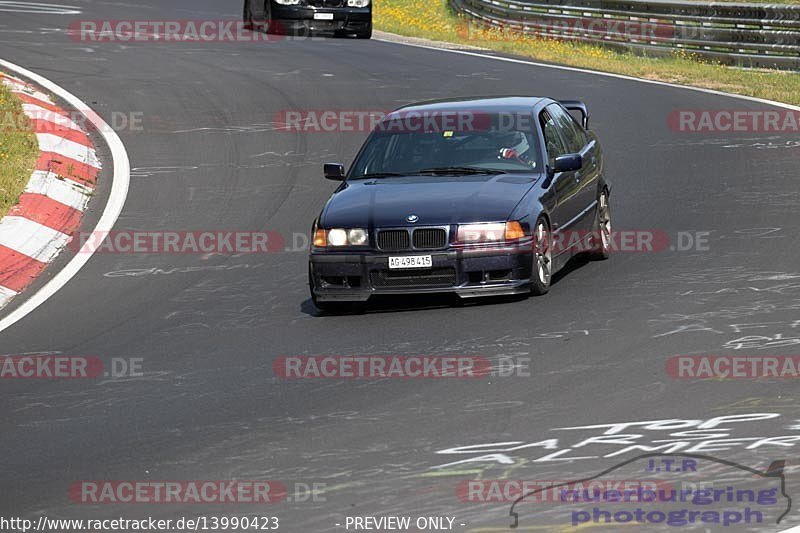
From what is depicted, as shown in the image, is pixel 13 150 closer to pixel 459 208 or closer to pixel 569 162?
pixel 459 208

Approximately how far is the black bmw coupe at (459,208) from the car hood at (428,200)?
0.04 ft

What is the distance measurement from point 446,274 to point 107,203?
18.7 ft

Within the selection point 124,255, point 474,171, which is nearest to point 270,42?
point 124,255

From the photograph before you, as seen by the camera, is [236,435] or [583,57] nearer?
[236,435]

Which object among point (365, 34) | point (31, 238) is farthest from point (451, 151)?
point (365, 34)

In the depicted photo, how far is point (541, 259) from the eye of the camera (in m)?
11.3

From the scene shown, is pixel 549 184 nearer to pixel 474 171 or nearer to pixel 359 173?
pixel 474 171

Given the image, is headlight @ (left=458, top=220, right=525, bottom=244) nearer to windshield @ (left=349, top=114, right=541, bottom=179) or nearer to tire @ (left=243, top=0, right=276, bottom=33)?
windshield @ (left=349, top=114, right=541, bottom=179)

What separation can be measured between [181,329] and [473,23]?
24.3 m

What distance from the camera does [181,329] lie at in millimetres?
10938

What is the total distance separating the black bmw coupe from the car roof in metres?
0.01

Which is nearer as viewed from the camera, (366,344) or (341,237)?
(366,344)

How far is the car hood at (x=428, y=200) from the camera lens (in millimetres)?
11102

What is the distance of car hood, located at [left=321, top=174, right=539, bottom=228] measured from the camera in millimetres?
11102
